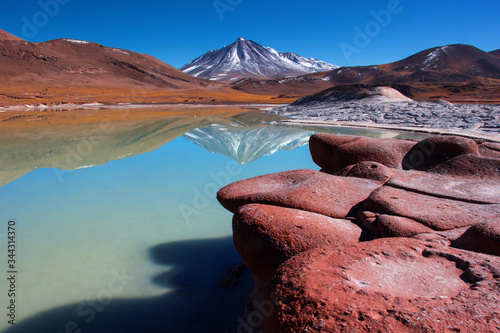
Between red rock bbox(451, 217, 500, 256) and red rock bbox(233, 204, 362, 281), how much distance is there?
2.02 ft

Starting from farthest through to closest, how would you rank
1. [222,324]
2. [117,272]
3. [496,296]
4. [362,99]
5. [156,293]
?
[362,99], [117,272], [156,293], [222,324], [496,296]

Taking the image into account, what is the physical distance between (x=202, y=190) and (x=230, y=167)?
1.82 metres

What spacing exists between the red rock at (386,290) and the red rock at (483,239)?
0.66 feet

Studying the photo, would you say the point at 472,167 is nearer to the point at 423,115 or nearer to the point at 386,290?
the point at 386,290

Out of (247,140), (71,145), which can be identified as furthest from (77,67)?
(247,140)

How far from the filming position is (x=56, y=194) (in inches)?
244

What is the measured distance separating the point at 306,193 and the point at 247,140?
9.51 metres

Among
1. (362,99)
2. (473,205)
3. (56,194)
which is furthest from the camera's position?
(362,99)

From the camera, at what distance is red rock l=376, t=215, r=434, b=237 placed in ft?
7.02

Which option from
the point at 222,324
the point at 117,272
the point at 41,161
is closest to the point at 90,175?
the point at 41,161

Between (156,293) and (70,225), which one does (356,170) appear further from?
(70,225)

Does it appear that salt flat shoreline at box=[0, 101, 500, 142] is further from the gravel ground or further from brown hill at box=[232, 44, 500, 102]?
brown hill at box=[232, 44, 500, 102]

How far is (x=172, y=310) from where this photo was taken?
10.2 ft

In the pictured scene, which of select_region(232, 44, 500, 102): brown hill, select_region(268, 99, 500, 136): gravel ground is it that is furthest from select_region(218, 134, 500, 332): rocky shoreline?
select_region(232, 44, 500, 102): brown hill
